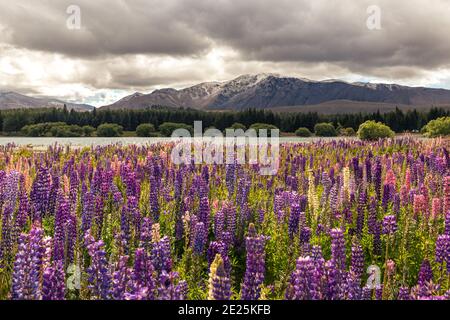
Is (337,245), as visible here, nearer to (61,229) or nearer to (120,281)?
(120,281)

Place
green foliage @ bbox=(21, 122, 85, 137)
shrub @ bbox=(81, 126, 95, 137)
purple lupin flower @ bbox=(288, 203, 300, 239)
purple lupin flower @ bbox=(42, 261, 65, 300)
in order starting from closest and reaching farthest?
purple lupin flower @ bbox=(42, 261, 65, 300), purple lupin flower @ bbox=(288, 203, 300, 239), green foliage @ bbox=(21, 122, 85, 137), shrub @ bbox=(81, 126, 95, 137)

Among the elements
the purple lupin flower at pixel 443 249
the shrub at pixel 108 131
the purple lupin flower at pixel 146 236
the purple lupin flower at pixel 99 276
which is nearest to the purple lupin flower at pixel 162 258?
the purple lupin flower at pixel 99 276

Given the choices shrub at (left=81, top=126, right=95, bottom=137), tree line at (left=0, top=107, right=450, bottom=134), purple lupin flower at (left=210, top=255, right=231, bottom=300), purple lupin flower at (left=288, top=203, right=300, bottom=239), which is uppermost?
tree line at (left=0, top=107, right=450, bottom=134)

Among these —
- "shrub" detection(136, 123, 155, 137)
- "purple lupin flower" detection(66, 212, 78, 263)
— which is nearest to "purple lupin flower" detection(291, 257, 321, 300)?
"purple lupin flower" detection(66, 212, 78, 263)

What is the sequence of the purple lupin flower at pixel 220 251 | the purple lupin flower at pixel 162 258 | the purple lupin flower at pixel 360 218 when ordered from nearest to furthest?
the purple lupin flower at pixel 162 258, the purple lupin flower at pixel 220 251, the purple lupin flower at pixel 360 218

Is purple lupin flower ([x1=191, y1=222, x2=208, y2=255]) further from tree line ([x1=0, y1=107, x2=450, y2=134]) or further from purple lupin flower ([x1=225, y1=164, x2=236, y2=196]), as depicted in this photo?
tree line ([x1=0, y1=107, x2=450, y2=134])

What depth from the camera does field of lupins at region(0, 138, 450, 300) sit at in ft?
12.2

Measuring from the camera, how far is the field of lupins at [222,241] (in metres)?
3.71

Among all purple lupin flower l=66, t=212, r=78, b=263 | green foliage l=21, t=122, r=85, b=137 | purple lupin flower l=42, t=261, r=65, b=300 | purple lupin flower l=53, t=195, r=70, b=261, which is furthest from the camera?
green foliage l=21, t=122, r=85, b=137

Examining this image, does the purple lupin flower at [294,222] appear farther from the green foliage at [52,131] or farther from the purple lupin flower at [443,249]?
the green foliage at [52,131]

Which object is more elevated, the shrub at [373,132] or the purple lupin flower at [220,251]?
the shrub at [373,132]

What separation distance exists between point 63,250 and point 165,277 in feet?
6.49
